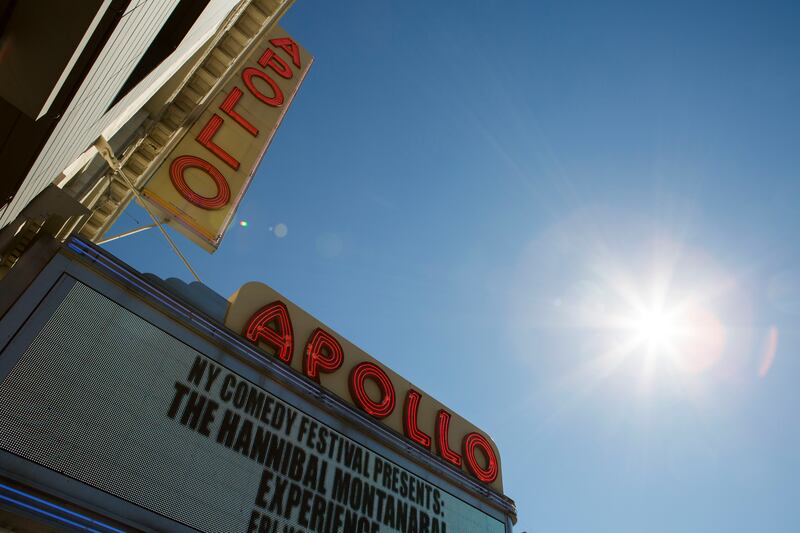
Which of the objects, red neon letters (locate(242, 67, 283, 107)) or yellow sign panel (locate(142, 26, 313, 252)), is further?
red neon letters (locate(242, 67, 283, 107))

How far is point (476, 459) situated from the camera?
41.0ft

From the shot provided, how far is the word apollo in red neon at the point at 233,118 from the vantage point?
10547 mm

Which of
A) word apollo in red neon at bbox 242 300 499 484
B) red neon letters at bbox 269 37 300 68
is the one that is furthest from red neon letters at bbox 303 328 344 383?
red neon letters at bbox 269 37 300 68

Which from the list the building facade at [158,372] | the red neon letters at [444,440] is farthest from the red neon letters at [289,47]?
the red neon letters at [444,440]

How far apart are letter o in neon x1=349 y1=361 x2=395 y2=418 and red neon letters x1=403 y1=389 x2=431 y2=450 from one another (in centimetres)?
50

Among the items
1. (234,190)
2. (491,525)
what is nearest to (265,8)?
(234,190)

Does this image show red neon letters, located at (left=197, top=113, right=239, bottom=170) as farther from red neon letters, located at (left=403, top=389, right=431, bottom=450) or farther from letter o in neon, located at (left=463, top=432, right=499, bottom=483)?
letter o in neon, located at (left=463, top=432, right=499, bottom=483)

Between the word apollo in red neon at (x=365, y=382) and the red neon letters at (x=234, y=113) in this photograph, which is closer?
the word apollo in red neon at (x=365, y=382)

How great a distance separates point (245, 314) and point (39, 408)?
3.70m

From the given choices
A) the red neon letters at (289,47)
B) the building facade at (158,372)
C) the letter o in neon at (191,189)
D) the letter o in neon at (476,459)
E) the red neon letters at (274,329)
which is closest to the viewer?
the building facade at (158,372)

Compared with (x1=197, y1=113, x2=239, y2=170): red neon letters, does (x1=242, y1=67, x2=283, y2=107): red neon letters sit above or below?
above

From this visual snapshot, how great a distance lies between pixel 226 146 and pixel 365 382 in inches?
267

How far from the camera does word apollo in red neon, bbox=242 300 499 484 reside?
9.09 m

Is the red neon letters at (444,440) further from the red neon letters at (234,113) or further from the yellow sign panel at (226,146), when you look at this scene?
the red neon letters at (234,113)
